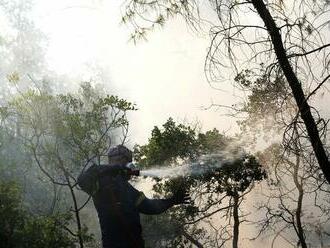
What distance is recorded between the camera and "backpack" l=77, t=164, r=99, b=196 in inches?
182

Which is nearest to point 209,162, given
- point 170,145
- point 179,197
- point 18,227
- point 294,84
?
point 170,145

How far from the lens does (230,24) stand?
501cm

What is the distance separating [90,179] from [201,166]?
9.66 metres

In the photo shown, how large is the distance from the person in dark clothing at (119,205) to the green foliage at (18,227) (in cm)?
476

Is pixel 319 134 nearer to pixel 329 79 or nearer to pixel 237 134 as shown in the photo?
pixel 329 79

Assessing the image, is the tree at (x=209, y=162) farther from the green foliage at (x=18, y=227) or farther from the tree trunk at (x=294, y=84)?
the tree trunk at (x=294, y=84)

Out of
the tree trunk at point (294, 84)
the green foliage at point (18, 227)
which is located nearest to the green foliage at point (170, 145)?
the green foliage at point (18, 227)

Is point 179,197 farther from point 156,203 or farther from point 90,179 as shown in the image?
point 90,179

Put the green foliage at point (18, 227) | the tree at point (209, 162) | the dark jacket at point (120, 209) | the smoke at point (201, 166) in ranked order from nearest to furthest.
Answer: the dark jacket at point (120, 209), the green foliage at point (18, 227), the tree at point (209, 162), the smoke at point (201, 166)

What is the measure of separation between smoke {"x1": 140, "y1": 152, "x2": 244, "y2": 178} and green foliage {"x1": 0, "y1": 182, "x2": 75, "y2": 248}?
195 inches

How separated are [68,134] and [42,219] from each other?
3593mm

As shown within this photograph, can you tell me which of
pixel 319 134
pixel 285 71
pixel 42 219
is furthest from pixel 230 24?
pixel 42 219

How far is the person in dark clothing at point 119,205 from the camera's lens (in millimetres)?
4594

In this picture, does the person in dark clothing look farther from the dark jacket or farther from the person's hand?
the person's hand
